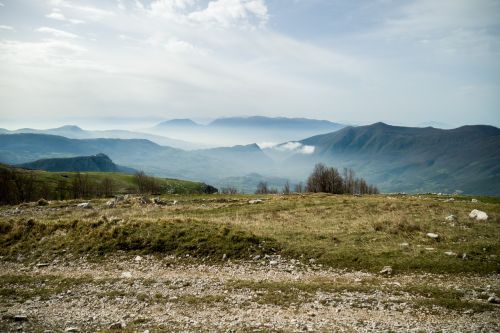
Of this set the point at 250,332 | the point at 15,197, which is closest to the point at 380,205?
the point at 250,332

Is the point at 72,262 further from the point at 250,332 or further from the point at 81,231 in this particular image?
the point at 250,332

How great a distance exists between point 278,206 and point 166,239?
24382mm

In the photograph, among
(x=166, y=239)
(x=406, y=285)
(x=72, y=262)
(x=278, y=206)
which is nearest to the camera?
(x=406, y=285)

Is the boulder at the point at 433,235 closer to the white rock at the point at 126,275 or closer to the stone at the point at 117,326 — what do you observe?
the white rock at the point at 126,275

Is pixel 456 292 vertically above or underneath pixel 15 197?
above

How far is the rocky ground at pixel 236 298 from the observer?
12602 millimetres

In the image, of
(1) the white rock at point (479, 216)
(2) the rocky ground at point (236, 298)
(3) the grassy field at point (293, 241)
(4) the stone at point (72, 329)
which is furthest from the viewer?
(1) the white rock at point (479, 216)

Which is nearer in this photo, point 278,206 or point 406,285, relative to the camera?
A: point 406,285

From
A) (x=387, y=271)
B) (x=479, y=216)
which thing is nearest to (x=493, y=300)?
(x=387, y=271)

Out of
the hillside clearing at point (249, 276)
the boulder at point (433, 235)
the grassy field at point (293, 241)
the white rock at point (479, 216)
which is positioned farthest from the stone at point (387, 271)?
the white rock at point (479, 216)

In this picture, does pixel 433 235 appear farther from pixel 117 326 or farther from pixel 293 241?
pixel 117 326

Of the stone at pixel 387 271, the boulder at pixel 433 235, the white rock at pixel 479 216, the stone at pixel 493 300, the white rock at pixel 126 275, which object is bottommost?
the white rock at pixel 126 275

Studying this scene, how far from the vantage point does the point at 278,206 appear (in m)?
45.6

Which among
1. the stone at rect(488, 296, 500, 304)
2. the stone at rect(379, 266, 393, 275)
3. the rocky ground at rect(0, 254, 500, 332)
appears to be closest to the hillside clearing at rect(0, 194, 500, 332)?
the rocky ground at rect(0, 254, 500, 332)
